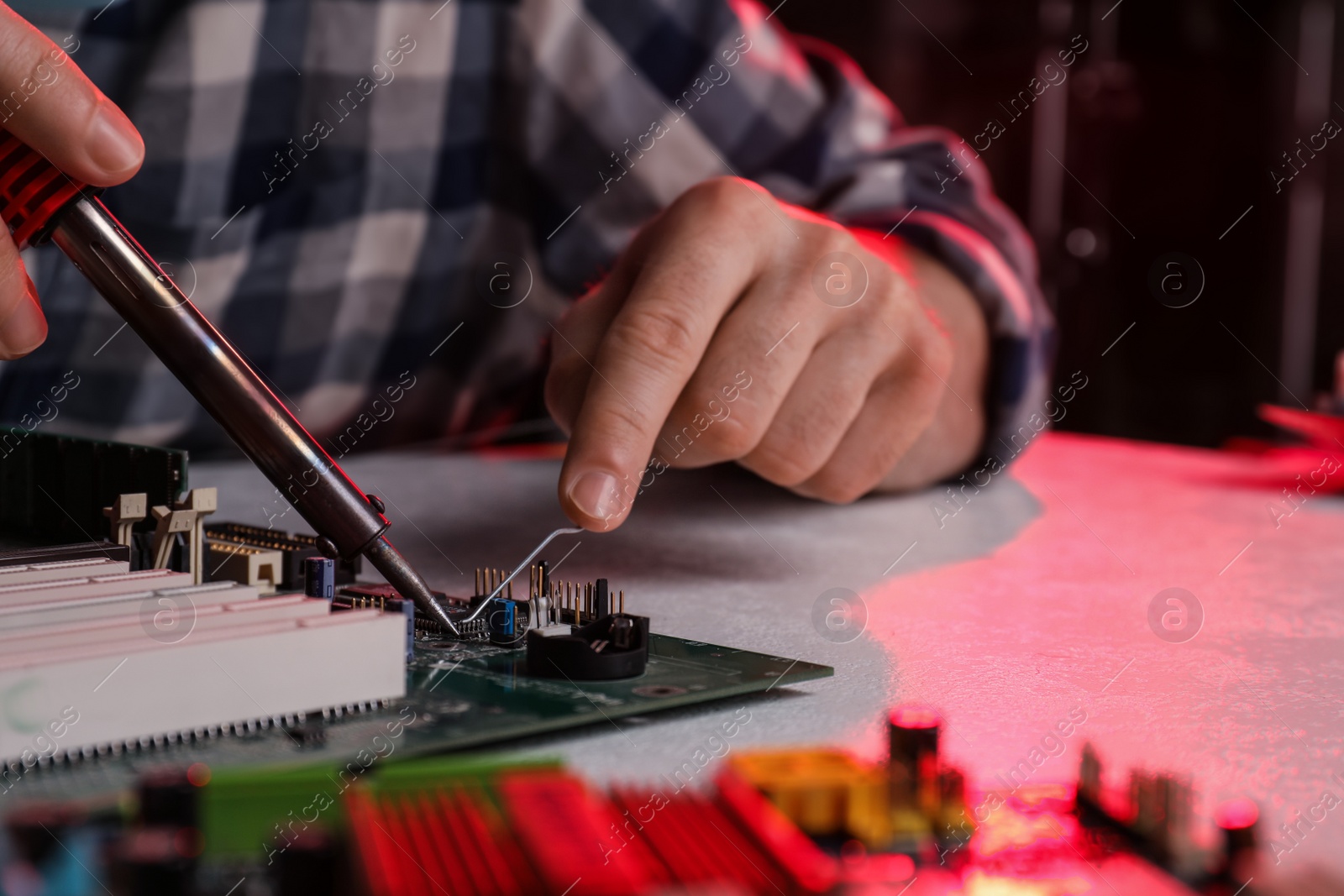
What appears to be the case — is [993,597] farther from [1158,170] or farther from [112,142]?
[1158,170]

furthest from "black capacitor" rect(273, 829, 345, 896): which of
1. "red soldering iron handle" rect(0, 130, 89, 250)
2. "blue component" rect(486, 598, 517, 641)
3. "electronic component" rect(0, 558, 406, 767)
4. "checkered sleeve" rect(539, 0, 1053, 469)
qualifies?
"checkered sleeve" rect(539, 0, 1053, 469)

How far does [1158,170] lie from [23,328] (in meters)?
2.22

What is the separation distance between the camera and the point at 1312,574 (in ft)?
2.66

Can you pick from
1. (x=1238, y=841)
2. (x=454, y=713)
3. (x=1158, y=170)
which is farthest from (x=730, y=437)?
(x=1158, y=170)

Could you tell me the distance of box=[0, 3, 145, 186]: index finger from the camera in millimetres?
558

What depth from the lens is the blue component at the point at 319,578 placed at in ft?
1.73

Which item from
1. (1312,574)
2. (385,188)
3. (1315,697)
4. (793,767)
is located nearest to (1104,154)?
(385,188)

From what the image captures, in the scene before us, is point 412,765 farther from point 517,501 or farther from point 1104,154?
point 1104,154

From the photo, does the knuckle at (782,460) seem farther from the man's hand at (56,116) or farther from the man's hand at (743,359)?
the man's hand at (56,116)

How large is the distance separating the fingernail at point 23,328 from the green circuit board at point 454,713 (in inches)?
13.0

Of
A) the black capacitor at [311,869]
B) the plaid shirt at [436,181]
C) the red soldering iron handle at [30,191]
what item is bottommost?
the black capacitor at [311,869]

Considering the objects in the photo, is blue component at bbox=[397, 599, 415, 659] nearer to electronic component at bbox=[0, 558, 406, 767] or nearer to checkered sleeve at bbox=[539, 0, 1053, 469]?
electronic component at bbox=[0, 558, 406, 767]

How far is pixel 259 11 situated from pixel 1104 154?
5.85ft

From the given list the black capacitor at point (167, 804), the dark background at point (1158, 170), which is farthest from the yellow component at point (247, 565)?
the dark background at point (1158, 170)
